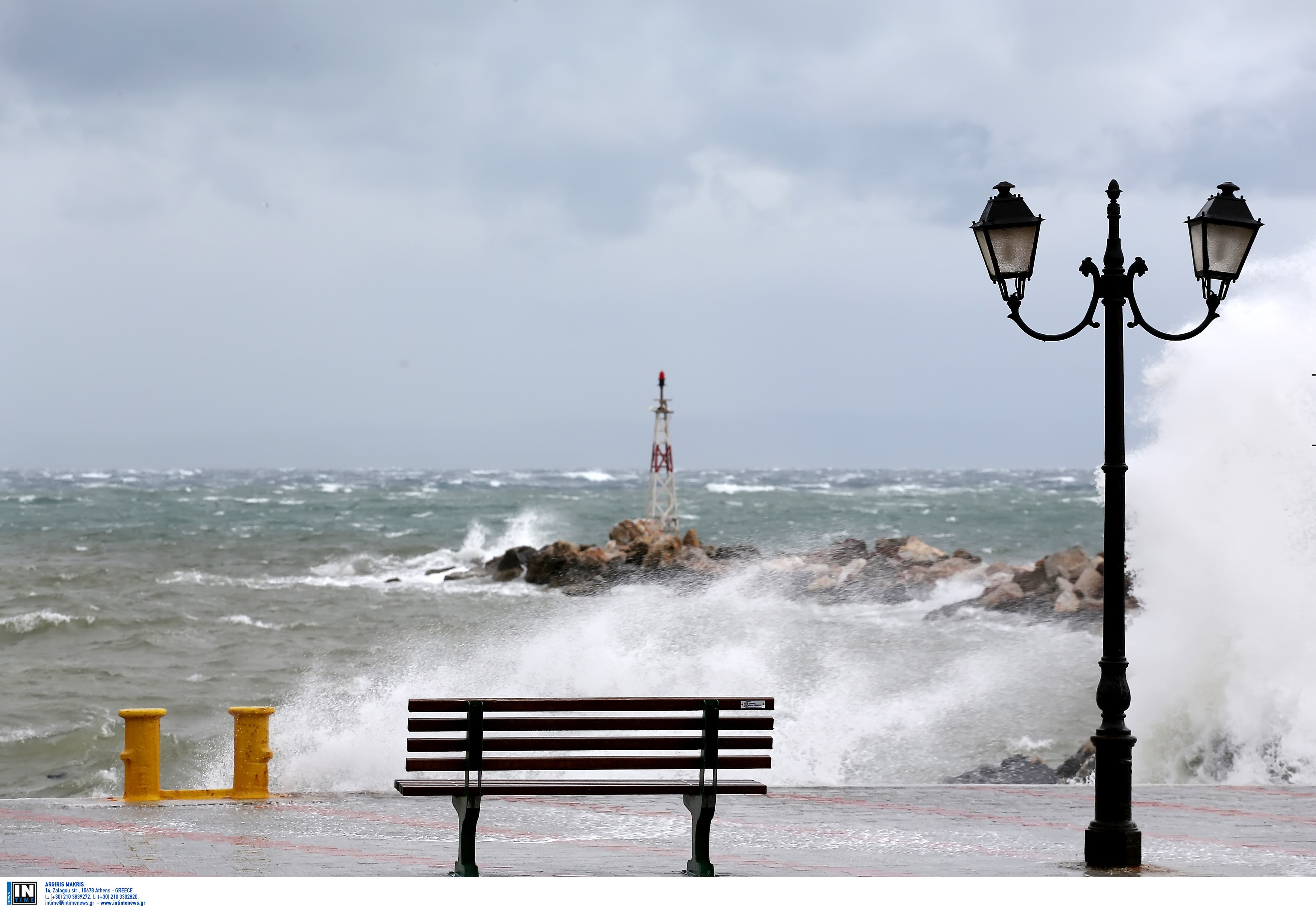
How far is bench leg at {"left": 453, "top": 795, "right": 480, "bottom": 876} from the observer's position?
6.53m

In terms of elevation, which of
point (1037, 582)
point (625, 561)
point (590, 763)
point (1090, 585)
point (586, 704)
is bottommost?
point (625, 561)

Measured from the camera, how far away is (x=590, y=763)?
6664 millimetres

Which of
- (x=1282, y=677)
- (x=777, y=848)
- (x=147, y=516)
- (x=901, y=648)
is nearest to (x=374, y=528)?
(x=147, y=516)

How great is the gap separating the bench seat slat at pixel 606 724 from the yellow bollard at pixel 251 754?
2.66m

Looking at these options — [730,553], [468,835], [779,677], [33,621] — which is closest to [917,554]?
[730,553]

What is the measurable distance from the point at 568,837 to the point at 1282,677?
28.3ft

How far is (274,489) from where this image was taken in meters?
105

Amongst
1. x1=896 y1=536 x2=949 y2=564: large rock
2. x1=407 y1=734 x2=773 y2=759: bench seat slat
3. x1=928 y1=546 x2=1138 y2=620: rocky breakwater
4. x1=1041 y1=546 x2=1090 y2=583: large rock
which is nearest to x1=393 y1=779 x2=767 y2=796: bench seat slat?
x1=407 y1=734 x2=773 y2=759: bench seat slat

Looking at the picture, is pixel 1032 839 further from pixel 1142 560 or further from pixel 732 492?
pixel 732 492

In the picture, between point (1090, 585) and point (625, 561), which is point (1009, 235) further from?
point (625, 561)

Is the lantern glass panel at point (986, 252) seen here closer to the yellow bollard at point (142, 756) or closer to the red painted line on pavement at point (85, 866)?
the red painted line on pavement at point (85, 866)

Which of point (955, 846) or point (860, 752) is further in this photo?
point (860, 752)

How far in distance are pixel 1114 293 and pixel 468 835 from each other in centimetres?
433

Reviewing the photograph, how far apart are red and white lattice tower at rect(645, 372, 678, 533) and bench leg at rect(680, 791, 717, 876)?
3214 centimetres
